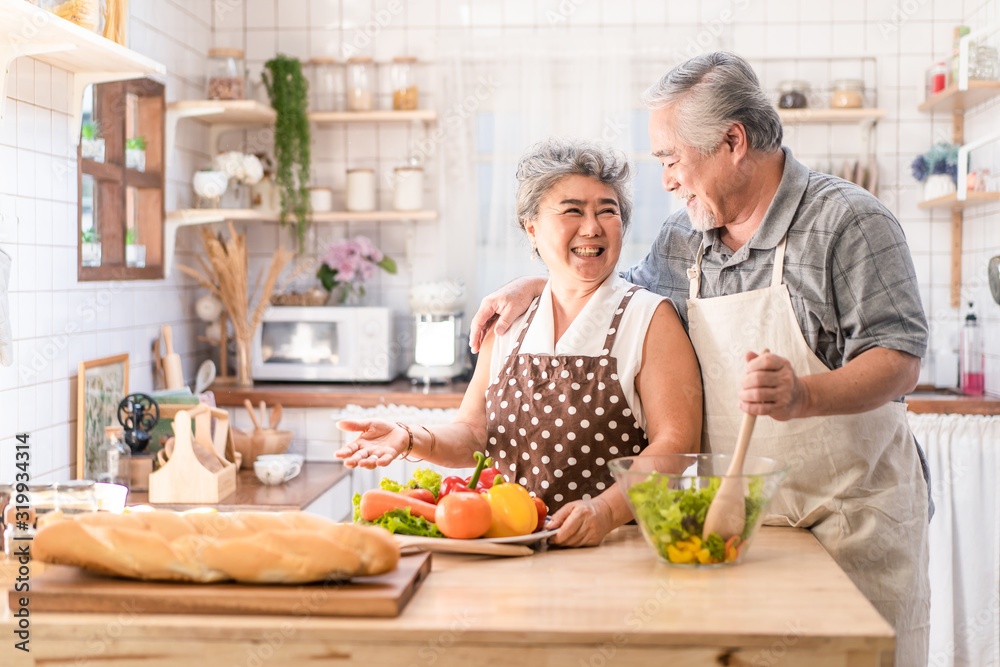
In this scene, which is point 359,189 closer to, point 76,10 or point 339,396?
point 339,396

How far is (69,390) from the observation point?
261 cm

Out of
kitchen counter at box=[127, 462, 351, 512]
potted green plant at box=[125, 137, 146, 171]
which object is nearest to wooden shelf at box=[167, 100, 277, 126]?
potted green plant at box=[125, 137, 146, 171]

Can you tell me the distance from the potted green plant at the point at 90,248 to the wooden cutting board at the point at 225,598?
6.03ft

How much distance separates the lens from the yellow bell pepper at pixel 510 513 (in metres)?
1.28

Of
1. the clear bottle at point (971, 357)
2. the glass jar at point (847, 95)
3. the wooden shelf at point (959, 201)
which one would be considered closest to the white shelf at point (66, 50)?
the glass jar at point (847, 95)

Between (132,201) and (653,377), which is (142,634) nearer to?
(653,377)

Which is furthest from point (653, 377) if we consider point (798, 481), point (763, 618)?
point (763, 618)

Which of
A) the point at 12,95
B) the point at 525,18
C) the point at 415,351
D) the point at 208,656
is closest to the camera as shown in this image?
the point at 208,656

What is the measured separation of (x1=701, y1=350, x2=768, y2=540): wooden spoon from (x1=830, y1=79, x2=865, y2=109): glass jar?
8.99 ft

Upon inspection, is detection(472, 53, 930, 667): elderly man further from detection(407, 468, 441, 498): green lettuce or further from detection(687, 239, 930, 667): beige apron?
detection(407, 468, 441, 498): green lettuce

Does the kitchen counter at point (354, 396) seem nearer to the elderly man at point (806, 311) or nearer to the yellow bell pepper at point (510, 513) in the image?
the elderly man at point (806, 311)

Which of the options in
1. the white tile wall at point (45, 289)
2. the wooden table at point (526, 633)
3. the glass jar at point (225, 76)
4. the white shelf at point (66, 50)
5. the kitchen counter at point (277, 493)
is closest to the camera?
the wooden table at point (526, 633)

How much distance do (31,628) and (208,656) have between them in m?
0.21

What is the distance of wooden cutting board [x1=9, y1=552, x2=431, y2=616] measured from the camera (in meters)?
1.01
